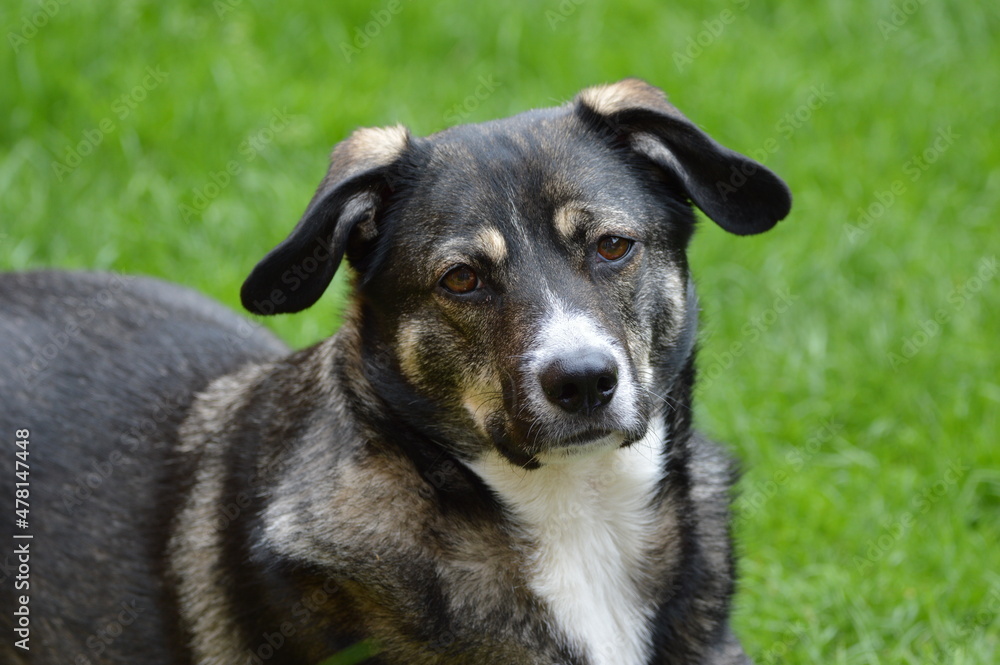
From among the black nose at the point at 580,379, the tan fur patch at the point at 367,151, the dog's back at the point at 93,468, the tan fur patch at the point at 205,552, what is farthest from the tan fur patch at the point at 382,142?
the dog's back at the point at 93,468

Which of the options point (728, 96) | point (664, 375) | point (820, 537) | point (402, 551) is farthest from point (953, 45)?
point (402, 551)

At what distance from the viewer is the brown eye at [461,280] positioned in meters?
3.69

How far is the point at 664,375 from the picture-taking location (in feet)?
12.7

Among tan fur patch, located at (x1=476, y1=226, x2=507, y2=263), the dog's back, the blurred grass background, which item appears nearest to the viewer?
tan fur patch, located at (x1=476, y1=226, x2=507, y2=263)

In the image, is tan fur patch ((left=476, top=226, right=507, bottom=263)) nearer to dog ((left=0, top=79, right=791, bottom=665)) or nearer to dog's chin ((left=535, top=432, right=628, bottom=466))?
dog ((left=0, top=79, right=791, bottom=665))

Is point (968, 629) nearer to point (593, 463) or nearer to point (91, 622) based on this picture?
point (593, 463)

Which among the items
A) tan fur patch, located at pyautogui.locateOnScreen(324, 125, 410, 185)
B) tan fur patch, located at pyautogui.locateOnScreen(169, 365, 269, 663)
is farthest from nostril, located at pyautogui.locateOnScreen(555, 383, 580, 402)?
tan fur patch, located at pyautogui.locateOnScreen(169, 365, 269, 663)

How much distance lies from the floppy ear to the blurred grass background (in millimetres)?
1784

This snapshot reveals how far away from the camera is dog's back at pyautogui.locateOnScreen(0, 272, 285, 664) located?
4230mm

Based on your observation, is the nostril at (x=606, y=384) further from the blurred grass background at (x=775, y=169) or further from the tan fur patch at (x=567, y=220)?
the blurred grass background at (x=775, y=169)

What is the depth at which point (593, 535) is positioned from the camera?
3.88m

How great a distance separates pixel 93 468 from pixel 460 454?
1412 mm

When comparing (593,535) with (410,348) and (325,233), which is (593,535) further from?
(325,233)

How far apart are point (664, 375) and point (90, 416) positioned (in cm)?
206
